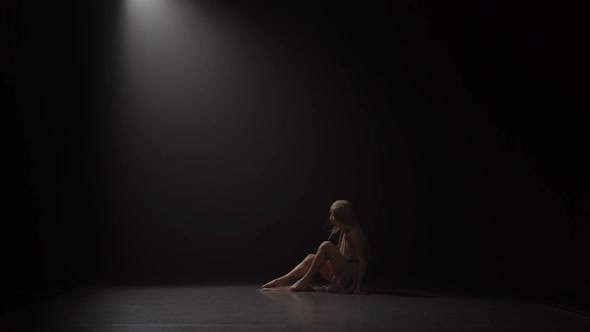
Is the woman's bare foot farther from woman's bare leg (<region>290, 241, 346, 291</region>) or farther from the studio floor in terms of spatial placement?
woman's bare leg (<region>290, 241, 346, 291</region>)

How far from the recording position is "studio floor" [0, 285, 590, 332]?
3.81m

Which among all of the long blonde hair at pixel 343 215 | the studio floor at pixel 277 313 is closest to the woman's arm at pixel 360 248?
the long blonde hair at pixel 343 215

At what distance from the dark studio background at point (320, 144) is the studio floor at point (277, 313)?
1863 millimetres

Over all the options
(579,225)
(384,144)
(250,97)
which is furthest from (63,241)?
(579,225)

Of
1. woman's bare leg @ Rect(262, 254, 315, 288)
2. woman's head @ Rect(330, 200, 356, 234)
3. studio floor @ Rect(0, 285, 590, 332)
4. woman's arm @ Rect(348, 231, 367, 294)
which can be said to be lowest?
studio floor @ Rect(0, 285, 590, 332)

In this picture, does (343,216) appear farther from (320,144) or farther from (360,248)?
(320,144)

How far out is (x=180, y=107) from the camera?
26.2ft

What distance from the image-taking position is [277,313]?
172 inches

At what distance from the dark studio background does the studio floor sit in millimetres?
1863

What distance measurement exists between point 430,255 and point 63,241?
384 centimetres

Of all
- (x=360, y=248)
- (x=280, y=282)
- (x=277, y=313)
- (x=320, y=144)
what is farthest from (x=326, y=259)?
(x=320, y=144)

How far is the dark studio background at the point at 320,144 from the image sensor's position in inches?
293

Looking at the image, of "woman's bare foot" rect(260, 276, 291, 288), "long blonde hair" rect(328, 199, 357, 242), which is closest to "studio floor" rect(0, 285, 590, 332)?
"woman's bare foot" rect(260, 276, 291, 288)

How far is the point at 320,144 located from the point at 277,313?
12.8ft
